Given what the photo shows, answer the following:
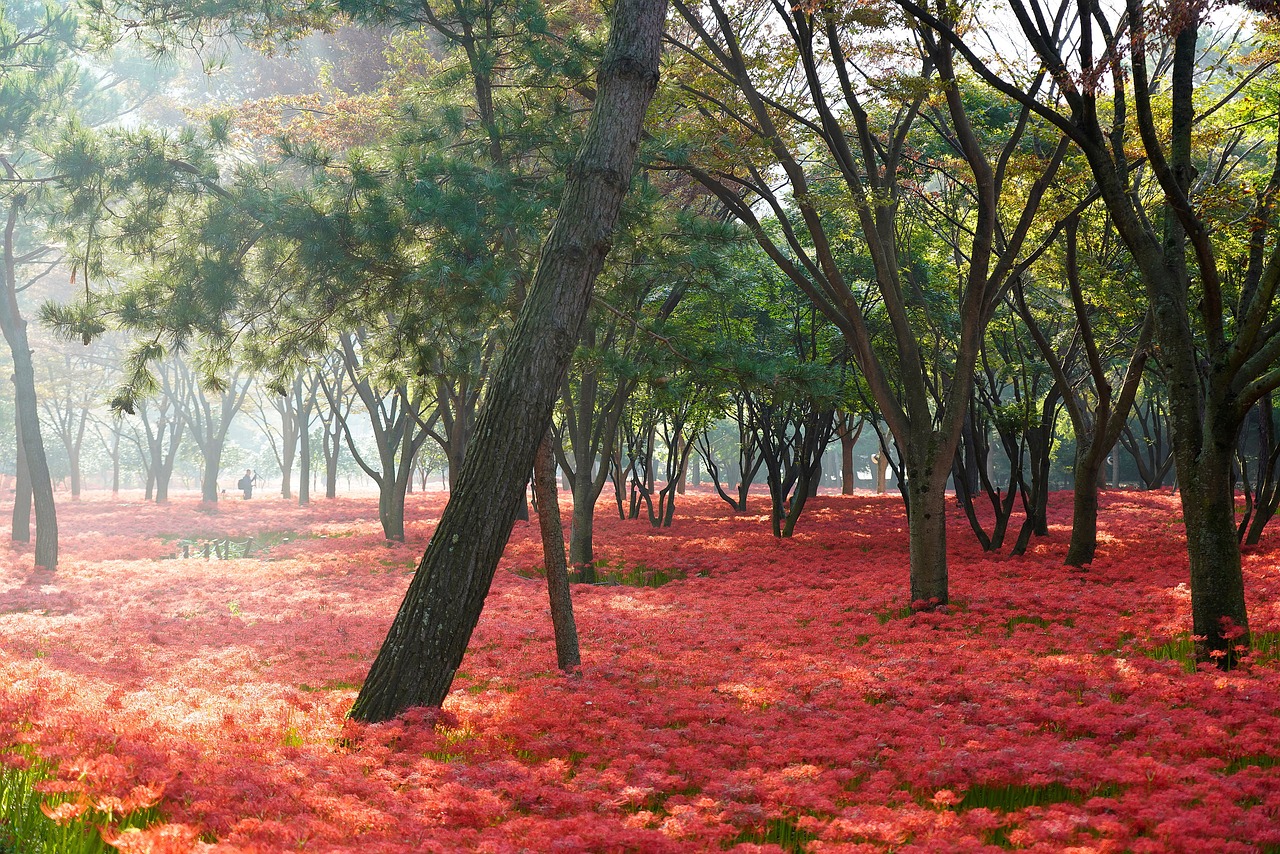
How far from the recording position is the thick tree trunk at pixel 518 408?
505 centimetres

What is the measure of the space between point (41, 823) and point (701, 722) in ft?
10.6

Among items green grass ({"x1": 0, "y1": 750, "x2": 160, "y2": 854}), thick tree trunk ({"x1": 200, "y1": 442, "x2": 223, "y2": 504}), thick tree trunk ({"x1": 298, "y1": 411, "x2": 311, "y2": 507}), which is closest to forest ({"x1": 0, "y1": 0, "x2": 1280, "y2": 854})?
green grass ({"x1": 0, "y1": 750, "x2": 160, "y2": 854})

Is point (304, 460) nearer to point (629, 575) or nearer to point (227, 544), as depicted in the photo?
point (227, 544)

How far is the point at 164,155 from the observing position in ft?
28.4

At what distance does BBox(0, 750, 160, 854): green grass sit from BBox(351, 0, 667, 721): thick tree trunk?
61.4 inches

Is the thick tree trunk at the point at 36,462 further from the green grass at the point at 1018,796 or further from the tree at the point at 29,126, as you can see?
the green grass at the point at 1018,796

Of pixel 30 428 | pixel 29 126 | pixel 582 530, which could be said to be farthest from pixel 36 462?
pixel 582 530

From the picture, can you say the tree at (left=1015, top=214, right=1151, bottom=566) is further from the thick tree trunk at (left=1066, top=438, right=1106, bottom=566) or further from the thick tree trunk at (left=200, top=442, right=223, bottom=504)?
the thick tree trunk at (left=200, top=442, right=223, bottom=504)

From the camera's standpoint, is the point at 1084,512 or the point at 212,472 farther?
the point at 212,472

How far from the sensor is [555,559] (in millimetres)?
6496

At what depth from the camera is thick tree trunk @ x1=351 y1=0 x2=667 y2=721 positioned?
5047mm

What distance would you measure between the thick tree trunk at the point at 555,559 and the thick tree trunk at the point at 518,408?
110cm

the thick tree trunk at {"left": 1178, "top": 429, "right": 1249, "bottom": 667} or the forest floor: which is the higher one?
the thick tree trunk at {"left": 1178, "top": 429, "right": 1249, "bottom": 667}

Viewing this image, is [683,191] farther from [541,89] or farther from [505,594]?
[505,594]
